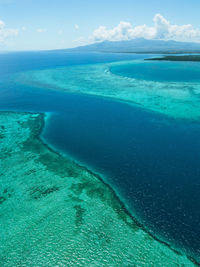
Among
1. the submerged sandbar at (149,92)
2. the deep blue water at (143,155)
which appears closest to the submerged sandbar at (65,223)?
the deep blue water at (143,155)

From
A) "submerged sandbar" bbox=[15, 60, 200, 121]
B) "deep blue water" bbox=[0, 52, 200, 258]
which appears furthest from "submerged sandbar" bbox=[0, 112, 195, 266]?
"submerged sandbar" bbox=[15, 60, 200, 121]

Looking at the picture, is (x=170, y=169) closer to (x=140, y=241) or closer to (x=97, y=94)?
(x=140, y=241)

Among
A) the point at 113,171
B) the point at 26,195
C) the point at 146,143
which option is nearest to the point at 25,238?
the point at 26,195

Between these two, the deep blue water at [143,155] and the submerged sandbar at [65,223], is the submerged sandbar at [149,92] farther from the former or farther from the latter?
the submerged sandbar at [65,223]

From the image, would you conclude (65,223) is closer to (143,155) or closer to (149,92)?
(143,155)

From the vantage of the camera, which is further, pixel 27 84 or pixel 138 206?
pixel 27 84
